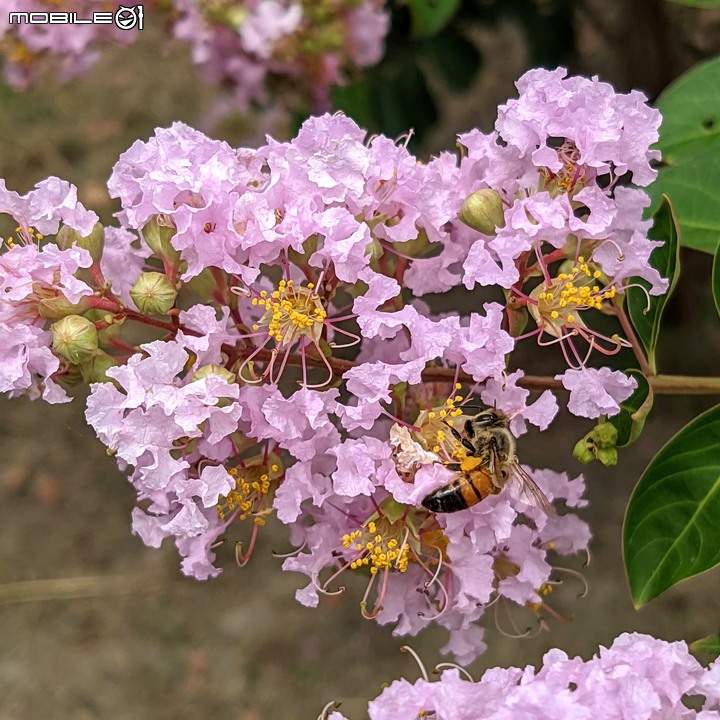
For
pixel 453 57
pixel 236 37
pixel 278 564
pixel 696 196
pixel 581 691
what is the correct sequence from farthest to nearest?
pixel 278 564
pixel 453 57
pixel 236 37
pixel 696 196
pixel 581 691

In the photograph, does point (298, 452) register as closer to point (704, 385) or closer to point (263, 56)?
point (704, 385)

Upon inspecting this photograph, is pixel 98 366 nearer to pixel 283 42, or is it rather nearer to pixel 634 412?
pixel 634 412

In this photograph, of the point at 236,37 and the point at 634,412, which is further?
the point at 236,37

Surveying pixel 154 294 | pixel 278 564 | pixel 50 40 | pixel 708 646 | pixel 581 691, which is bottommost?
pixel 278 564

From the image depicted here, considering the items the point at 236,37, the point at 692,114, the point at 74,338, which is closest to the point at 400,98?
the point at 236,37

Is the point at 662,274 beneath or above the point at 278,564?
above

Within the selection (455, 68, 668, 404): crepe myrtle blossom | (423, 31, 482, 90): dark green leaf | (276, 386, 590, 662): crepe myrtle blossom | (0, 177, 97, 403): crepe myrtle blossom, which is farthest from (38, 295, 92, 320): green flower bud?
(423, 31, 482, 90): dark green leaf

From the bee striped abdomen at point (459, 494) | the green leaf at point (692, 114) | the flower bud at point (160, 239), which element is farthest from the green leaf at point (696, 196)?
the flower bud at point (160, 239)
